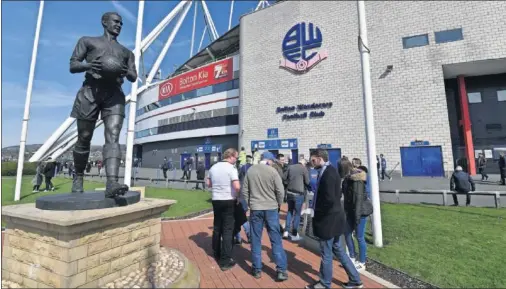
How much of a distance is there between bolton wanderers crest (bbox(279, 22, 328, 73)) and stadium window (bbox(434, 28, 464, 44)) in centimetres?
811

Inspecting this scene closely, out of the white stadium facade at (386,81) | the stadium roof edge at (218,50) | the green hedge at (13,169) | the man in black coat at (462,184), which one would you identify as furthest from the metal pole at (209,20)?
the man in black coat at (462,184)

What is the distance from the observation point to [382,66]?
2105 cm

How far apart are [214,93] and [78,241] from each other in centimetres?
3101

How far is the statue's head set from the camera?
4227 millimetres

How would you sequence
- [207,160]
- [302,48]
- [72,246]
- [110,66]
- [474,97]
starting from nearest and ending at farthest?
[72,246], [110,66], [474,97], [302,48], [207,160]

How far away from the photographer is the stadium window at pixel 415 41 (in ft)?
66.1

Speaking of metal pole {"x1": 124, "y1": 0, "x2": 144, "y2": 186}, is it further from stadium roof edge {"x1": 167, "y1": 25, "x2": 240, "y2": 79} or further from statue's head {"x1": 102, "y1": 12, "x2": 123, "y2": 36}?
stadium roof edge {"x1": 167, "y1": 25, "x2": 240, "y2": 79}

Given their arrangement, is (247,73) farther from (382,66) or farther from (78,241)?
(78,241)

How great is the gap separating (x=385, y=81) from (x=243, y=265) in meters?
20.7

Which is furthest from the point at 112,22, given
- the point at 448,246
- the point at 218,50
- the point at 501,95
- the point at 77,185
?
the point at 218,50

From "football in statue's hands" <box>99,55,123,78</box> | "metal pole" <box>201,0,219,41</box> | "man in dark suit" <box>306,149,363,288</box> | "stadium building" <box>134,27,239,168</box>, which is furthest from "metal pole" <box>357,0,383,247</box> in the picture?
"metal pole" <box>201,0,219,41</box>

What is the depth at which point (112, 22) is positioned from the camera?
4.24 meters

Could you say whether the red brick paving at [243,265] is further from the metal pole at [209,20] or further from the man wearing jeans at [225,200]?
the metal pole at [209,20]

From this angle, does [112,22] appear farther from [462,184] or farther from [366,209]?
[462,184]
